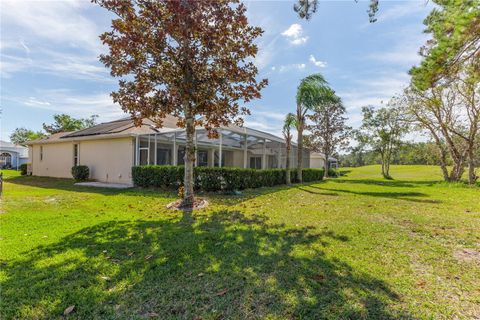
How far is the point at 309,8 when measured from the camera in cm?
535

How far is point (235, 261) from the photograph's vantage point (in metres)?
3.52

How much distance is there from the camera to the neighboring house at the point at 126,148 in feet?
47.1

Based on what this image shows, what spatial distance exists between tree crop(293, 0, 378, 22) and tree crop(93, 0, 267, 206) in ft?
7.39

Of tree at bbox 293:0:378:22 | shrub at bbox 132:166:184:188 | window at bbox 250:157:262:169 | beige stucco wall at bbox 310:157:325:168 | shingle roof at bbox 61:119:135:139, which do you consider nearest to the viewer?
tree at bbox 293:0:378:22

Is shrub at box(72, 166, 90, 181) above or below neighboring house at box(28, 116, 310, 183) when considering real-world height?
below

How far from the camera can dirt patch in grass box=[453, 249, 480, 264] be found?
12.2 ft

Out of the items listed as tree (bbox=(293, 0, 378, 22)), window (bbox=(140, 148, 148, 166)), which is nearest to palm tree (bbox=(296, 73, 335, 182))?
window (bbox=(140, 148, 148, 166))

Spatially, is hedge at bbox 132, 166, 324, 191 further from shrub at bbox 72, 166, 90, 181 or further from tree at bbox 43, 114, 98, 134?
tree at bbox 43, 114, 98, 134

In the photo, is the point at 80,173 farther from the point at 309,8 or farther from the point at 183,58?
the point at 309,8

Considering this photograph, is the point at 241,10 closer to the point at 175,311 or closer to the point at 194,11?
the point at 194,11

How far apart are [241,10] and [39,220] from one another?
7.43 metres

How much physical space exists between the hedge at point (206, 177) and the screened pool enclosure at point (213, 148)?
137cm

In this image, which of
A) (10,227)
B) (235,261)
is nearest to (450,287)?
(235,261)

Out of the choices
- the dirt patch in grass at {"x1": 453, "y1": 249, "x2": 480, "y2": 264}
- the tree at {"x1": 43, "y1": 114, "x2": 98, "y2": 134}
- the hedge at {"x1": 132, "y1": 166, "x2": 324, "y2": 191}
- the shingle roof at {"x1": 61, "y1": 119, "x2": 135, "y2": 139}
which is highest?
the tree at {"x1": 43, "y1": 114, "x2": 98, "y2": 134}
